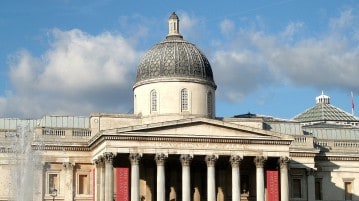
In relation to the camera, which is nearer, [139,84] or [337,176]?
→ [139,84]

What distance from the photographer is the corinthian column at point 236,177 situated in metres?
92.0

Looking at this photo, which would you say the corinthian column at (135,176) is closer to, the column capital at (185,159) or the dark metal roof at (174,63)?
the column capital at (185,159)

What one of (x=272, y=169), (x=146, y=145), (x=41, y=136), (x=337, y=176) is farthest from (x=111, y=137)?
(x=337, y=176)

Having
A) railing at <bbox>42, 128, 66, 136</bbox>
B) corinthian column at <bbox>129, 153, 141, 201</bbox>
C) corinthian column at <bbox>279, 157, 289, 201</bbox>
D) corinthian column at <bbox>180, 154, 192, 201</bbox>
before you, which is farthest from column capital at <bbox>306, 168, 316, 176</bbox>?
railing at <bbox>42, 128, 66, 136</bbox>

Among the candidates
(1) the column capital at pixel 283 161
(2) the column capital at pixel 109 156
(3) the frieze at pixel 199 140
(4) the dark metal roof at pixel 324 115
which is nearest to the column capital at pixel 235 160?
(3) the frieze at pixel 199 140

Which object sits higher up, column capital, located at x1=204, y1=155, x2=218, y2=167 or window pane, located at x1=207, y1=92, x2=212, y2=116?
window pane, located at x1=207, y1=92, x2=212, y2=116

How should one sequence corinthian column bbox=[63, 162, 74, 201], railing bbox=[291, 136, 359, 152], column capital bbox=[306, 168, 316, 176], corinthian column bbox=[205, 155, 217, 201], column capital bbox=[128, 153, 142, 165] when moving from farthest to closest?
railing bbox=[291, 136, 359, 152]
column capital bbox=[306, 168, 316, 176]
corinthian column bbox=[63, 162, 74, 201]
corinthian column bbox=[205, 155, 217, 201]
column capital bbox=[128, 153, 142, 165]

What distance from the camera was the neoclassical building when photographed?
90750mm

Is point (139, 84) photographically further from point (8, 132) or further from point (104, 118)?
point (8, 132)

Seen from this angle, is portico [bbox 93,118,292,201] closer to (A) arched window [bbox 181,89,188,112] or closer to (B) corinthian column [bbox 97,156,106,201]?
(B) corinthian column [bbox 97,156,106,201]

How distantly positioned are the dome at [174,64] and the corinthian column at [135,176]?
11057 mm

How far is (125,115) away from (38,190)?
38.4 feet

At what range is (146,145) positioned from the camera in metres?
90.9

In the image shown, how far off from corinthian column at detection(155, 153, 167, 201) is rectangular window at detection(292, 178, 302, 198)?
1847cm
